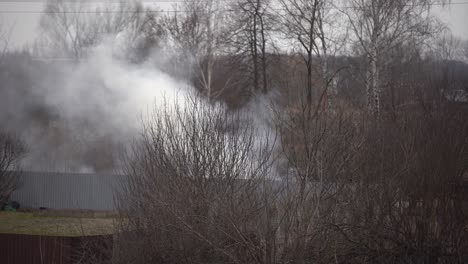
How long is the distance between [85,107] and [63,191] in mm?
3772

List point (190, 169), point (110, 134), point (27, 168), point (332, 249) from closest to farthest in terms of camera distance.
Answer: point (332, 249) → point (190, 169) → point (110, 134) → point (27, 168)

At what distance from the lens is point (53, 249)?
1385 centimetres

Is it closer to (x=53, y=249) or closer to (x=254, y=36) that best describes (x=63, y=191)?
(x=254, y=36)

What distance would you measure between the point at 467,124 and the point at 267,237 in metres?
4.39

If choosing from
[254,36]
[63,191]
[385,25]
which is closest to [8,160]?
[63,191]

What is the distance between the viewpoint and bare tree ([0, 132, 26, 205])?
72.8 ft

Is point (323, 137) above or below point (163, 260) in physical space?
above

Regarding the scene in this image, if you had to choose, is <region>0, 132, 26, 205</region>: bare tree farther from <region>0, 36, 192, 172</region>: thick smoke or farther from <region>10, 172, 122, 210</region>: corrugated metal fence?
<region>0, 36, 192, 172</region>: thick smoke

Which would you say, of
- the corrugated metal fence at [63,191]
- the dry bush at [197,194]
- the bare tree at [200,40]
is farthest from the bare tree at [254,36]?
the dry bush at [197,194]

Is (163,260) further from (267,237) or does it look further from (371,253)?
(371,253)

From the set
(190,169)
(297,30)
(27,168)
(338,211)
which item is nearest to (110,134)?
(27,168)

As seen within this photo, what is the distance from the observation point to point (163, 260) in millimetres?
10594

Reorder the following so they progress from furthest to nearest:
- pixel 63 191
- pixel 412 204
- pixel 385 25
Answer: pixel 63 191 < pixel 385 25 < pixel 412 204

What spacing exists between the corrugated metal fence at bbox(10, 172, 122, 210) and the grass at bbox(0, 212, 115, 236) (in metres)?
2.52
